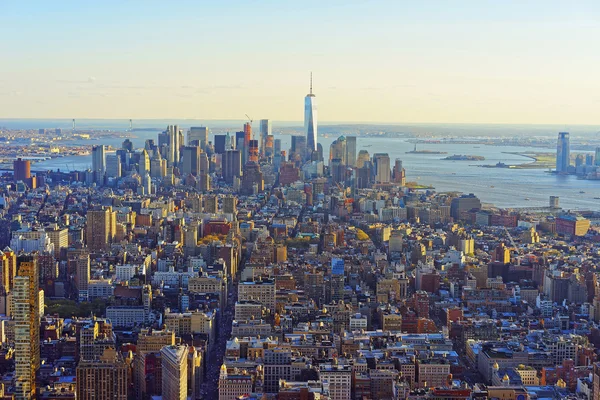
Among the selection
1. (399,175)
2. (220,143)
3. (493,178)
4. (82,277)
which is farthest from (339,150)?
(82,277)

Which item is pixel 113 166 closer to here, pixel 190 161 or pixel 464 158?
pixel 190 161

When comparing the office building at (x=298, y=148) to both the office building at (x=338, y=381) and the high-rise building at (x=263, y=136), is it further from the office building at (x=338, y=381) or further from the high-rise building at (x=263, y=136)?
the office building at (x=338, y=381)

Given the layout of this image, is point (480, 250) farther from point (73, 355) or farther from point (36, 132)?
point (36, 132)

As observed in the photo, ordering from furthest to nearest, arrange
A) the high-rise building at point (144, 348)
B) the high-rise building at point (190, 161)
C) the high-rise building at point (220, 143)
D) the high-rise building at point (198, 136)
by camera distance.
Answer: the high-rise building at point (198, 136) < the high-rise building at point (220, 143) < the high-rise building at point (190, 161) < the high-rise building at point (144, 348)

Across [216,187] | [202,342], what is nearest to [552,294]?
[202,342]

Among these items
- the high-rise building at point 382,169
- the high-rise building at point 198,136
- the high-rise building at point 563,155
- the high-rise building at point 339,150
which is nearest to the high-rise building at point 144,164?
the high-rise building at point 198,136
